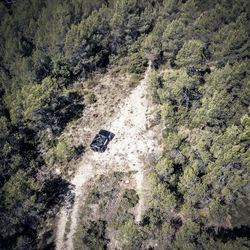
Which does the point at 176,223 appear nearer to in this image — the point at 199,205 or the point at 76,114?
the point at 199,205

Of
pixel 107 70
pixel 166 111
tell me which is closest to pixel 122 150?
pixel 166 111

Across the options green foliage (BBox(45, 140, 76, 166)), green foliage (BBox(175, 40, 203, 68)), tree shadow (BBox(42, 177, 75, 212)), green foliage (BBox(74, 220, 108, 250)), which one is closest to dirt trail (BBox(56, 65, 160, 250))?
tree shadow (BBox(42, 177, 75, 212))

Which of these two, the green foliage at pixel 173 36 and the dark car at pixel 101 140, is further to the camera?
the green foliage at pixel 173 36

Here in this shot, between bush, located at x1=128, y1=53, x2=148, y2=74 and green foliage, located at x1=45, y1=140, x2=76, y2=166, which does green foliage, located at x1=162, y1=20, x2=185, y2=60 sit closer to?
bush, located at x1=128, y1=53, x2=148, y2=74

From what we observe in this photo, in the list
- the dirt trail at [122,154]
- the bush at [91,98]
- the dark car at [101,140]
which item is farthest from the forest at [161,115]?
the dark car at [101,140]

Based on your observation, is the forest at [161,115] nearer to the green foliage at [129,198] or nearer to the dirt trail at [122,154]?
the green foliage at [129,198]

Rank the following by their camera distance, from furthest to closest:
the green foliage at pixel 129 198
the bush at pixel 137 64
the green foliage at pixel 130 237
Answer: the bush at pixel 137 64, the green foliage at pixel 129 198, the green foliage at pixel 130 237

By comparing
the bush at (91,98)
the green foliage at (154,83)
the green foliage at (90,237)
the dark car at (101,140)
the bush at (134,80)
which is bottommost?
the green foliage at (90,237)

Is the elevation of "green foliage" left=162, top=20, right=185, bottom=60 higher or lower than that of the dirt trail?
higher

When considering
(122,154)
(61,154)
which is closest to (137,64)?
(122,154)
